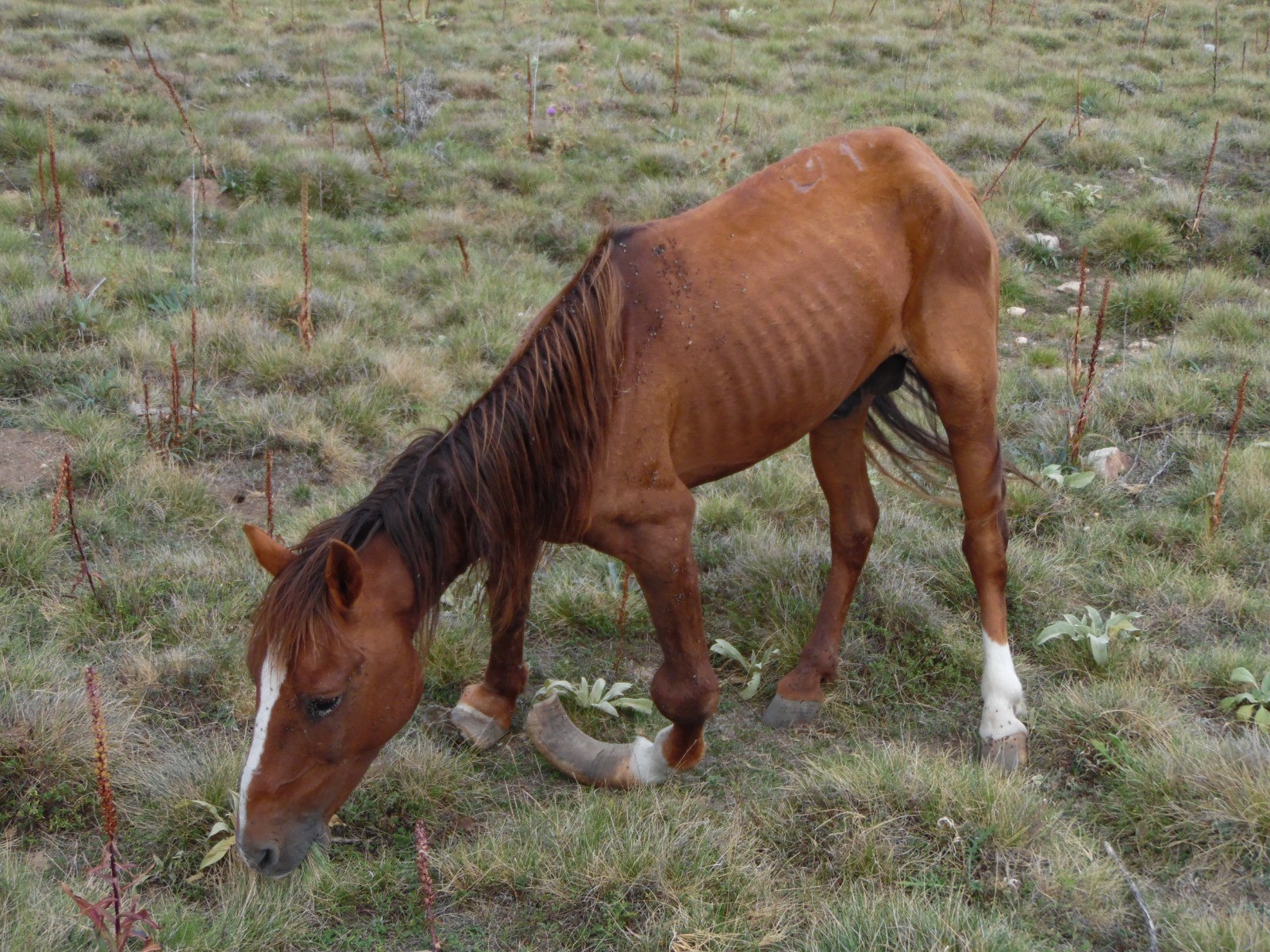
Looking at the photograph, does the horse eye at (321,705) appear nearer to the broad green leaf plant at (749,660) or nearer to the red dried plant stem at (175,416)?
the broad green leaf plant at (749,660)

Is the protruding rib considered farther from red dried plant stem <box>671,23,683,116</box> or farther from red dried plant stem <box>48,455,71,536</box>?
red dried plant stem <box>671,23,683,116</box>

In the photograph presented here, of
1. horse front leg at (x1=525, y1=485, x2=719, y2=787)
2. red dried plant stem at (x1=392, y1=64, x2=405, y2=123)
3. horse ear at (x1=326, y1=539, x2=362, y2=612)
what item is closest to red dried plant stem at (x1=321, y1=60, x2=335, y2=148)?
red dried plant stem at (x1=392, y1=64, x2=405, y2=123)

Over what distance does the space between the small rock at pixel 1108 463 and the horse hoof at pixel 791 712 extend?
221 cm

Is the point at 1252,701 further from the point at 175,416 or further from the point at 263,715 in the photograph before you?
the point at 175,416

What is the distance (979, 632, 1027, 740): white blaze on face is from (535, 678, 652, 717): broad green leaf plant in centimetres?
117

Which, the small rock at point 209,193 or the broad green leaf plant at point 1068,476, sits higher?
the small rock at point 209,193

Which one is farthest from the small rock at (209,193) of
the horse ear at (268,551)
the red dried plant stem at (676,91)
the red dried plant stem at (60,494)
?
the horse ear at (268,551)

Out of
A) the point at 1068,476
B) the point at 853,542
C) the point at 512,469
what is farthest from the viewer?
the point at 1068,476

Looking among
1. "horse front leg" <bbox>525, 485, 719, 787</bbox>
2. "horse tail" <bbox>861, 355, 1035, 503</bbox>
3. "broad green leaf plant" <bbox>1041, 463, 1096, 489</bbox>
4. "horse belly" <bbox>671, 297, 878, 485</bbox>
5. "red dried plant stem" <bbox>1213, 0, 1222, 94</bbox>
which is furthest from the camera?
"red dried plant stem" <bbox>1213, 0, 1222, 94</bbox>

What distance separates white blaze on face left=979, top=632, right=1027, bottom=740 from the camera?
3.50 meters

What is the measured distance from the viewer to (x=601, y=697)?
12.1 ft

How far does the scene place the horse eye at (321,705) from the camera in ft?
8.23

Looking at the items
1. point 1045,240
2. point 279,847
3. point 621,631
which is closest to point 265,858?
point 279,847

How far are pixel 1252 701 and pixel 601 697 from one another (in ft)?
7.15
